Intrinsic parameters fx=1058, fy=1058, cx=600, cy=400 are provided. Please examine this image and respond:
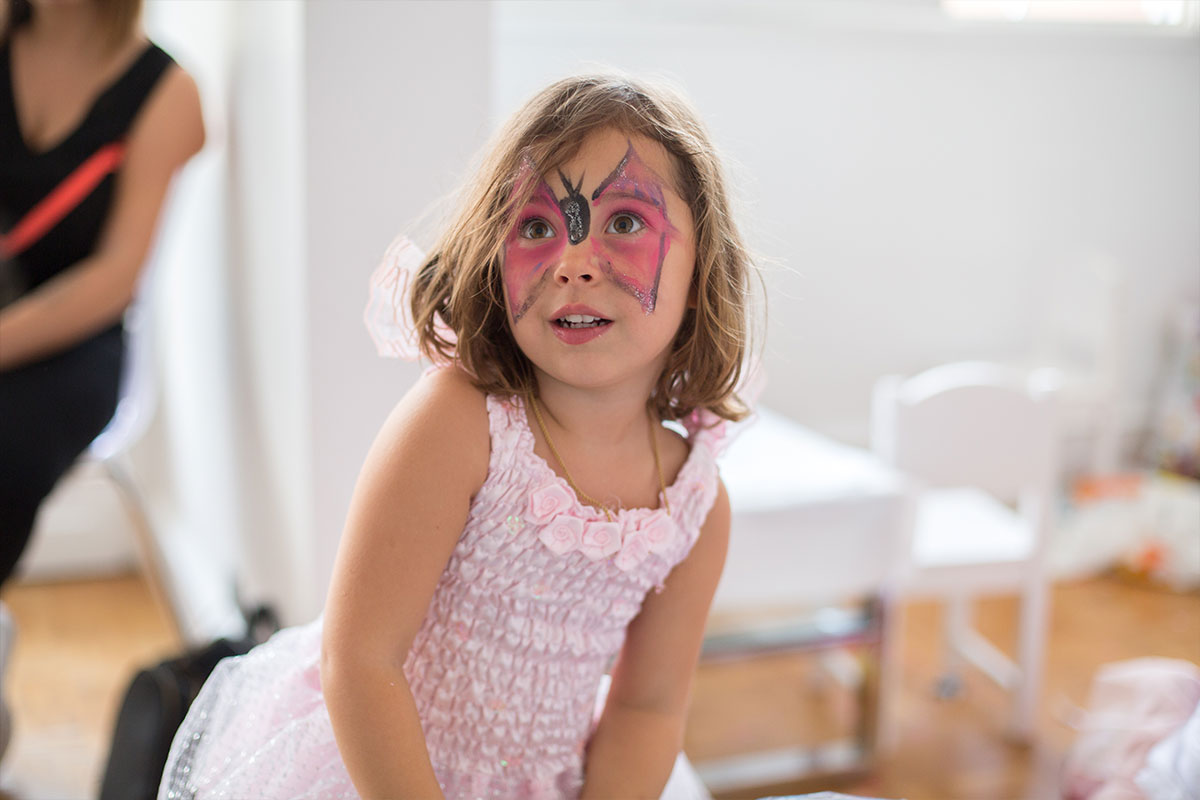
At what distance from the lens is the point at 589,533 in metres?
0.75

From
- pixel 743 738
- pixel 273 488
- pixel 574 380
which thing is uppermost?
pixel 574 380

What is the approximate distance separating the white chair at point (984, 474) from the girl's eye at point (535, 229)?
3.52 feet


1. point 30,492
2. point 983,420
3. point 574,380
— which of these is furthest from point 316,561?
point 983,420

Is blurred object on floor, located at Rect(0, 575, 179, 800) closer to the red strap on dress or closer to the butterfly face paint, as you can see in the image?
the red strap on dress

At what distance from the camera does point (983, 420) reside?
1677mm

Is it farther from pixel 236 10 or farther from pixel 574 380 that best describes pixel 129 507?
pixel 574 380

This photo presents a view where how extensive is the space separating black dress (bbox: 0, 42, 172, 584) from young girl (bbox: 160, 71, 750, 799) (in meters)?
0.62

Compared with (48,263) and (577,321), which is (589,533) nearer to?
(577,321)

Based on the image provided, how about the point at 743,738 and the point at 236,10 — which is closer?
the point at 236,10

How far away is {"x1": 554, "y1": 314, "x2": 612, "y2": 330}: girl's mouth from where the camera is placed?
2.25ft

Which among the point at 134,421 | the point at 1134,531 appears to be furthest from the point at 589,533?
the point at 1134,531

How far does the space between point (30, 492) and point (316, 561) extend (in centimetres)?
41

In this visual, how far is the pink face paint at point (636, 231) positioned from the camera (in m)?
0.68

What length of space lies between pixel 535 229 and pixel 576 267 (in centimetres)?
5
